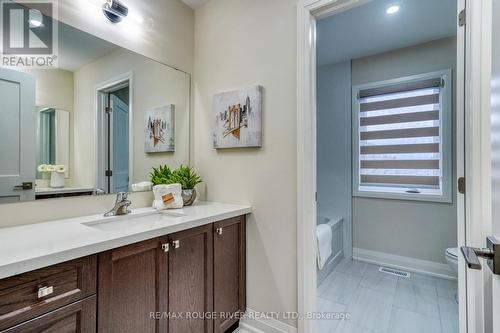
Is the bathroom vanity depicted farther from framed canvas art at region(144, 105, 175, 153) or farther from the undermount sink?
framed canvas art at region(144, 105, 175, 153)

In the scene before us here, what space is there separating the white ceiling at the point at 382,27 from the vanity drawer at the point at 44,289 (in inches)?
102

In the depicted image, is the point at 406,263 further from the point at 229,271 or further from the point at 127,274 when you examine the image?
the point at 127,274

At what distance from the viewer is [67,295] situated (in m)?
0.88

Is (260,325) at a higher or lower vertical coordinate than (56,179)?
lower

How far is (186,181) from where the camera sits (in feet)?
6.12

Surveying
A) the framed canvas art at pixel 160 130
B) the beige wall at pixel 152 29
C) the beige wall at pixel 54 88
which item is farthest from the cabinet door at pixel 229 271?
the beige wall at pixel 152 29

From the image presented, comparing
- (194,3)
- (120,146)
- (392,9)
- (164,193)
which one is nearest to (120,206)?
(164,193)

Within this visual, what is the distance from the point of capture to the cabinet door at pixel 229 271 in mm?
1520

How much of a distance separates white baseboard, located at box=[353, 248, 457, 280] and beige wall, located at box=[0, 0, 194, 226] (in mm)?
2637

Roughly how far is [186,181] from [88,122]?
745mm

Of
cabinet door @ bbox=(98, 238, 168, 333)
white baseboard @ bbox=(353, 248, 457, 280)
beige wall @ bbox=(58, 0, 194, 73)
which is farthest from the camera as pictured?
white baseboard @ bbox=(353, 248, 457, 280)

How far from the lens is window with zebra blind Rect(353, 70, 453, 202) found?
2592 mm

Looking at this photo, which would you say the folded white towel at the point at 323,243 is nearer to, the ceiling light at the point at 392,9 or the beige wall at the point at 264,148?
the beige wall at the point at 264,148

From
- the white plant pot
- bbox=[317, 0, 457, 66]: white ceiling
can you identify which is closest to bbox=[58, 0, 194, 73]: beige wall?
the white plant pot
